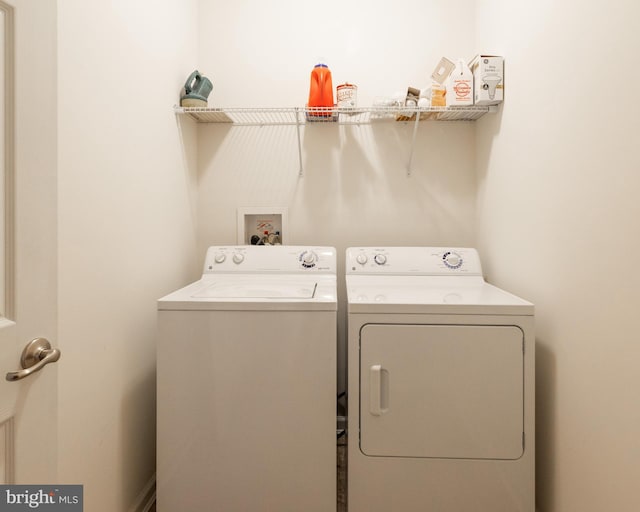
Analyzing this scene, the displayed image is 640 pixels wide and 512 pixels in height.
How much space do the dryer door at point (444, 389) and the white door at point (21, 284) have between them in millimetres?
911

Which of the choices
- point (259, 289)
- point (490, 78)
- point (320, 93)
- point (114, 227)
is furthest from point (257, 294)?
point (490, 78)

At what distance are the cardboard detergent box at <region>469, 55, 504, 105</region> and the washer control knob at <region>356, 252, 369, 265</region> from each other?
911 millimetres

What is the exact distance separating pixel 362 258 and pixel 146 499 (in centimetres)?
143

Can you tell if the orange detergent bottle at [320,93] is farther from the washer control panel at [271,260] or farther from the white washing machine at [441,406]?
the white washing machine at [441,406]

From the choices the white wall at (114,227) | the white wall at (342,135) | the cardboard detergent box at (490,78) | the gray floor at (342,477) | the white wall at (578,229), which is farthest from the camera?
the white wall at (342,135)

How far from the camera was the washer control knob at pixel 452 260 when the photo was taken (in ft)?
5.86

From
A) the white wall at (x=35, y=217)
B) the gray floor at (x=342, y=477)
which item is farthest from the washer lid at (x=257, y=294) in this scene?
the gray floor at (x=342, y=477)

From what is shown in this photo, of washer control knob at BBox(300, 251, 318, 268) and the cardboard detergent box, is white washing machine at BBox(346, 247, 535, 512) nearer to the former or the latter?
washer control knob at BBox(300, 251, 318, 268)

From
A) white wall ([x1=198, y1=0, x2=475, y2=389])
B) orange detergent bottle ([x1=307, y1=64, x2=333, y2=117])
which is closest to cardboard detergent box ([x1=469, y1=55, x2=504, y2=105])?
white wall ([x1=198, y1=0, x2=475, y2=389])

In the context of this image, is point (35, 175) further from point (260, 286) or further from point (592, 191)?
point (592, 191)

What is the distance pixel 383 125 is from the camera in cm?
203

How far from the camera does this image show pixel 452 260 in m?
1.79

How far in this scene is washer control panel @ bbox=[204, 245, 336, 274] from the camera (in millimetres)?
1811

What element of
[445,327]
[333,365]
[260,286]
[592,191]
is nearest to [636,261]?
[592,191]
